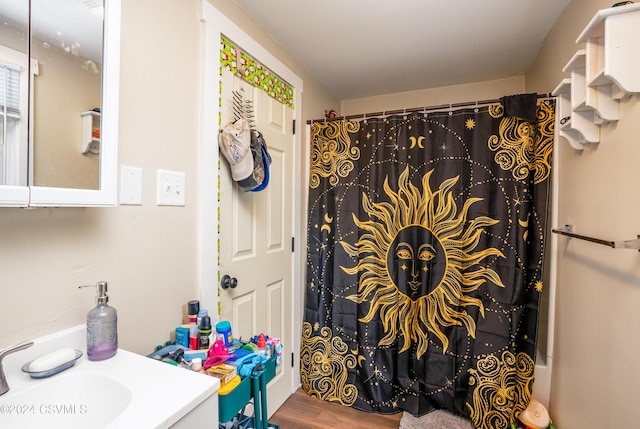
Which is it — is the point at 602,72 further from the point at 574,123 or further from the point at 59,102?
the point at 59,102

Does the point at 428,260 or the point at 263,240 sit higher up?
the point at 263,240

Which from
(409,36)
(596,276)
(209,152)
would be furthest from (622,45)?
(209,152)

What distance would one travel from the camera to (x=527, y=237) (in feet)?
5.46

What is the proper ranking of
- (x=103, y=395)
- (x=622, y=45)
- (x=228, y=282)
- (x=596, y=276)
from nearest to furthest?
(x=103, y=395)
(x=622, y=45)
(x=596, y=276)
(x=228, y=282)

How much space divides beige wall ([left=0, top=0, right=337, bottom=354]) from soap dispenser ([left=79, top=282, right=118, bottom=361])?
0.12 meters

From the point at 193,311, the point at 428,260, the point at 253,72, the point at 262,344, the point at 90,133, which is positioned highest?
the point at 253,72

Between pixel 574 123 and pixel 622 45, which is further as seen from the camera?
pixel 574 123

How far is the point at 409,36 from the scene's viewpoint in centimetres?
181

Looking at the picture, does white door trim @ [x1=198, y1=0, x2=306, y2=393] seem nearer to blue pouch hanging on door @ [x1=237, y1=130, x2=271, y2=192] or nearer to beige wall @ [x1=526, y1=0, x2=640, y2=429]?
blue pouch hanging on door @ [x1=237, y1=130, x2=271, y2=192]

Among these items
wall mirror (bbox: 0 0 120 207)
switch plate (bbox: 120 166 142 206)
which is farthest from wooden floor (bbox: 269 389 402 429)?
wall mirror (bbox: 0 0 120 207)

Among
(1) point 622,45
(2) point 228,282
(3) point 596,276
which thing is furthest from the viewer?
(2) point 228,282

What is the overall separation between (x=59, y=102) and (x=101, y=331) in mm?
646

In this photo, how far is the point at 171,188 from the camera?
4.00 ft

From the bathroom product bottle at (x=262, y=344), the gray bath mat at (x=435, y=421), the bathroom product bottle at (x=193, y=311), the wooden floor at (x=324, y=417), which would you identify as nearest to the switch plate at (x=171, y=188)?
the bathroom product bottle at (x=193, y=311)
